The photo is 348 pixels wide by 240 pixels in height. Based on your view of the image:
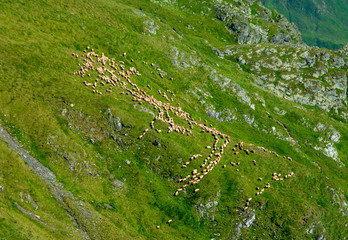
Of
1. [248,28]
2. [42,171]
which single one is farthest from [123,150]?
[248,28]

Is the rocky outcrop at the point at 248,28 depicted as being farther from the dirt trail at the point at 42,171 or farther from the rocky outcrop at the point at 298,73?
the dirt trail at the point at 42,171

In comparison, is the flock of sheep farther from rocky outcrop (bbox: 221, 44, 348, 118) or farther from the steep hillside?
rocky outcrop (bbox: 221, 44, 348, 118)

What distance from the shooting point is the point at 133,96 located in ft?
173

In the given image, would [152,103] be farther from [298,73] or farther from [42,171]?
[298,73]

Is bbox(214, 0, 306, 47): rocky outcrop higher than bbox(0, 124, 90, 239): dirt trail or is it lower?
higher

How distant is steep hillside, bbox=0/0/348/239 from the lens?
112ft

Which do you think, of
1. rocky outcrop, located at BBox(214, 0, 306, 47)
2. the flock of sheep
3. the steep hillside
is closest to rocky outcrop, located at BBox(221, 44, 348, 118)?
rocky outcrop, located at BBox(214, 0, 306, 47)

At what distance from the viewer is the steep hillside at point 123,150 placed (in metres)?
34.2

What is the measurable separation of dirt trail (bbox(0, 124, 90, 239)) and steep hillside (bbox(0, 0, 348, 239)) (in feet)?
0.51

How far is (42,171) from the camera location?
3547 centimetres

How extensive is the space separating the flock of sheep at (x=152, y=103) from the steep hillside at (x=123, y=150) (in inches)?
12.6

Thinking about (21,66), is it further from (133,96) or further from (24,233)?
(24,233)

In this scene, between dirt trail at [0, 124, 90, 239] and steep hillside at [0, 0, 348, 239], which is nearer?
dirt trail at [0, 124, 90, 239]

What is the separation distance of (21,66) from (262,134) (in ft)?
249
